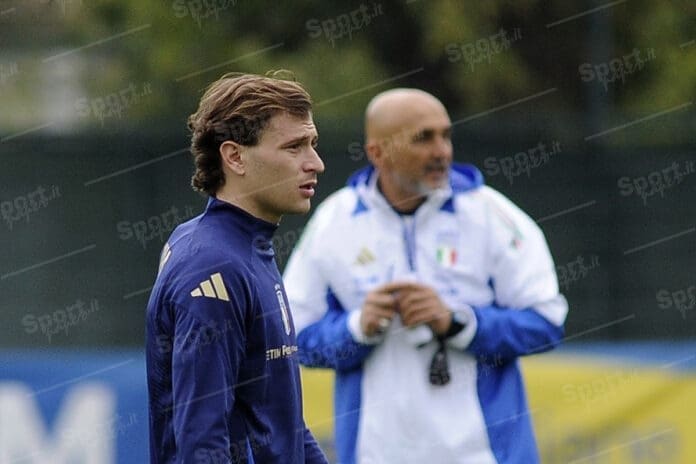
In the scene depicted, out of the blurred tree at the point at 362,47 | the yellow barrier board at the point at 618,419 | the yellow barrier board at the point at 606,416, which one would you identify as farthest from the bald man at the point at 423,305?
the blurred tree at the point at 362,47

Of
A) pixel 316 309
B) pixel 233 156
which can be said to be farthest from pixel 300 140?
pixel 316 309

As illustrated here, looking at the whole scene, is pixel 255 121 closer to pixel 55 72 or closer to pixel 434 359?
pixel 434 359

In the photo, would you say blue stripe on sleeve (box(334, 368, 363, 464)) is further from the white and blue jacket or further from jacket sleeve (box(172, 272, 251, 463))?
jacket sleeve (box(172, 272, 251, 463))

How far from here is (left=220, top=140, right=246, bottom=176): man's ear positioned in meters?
3.82

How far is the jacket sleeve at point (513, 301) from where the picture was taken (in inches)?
211

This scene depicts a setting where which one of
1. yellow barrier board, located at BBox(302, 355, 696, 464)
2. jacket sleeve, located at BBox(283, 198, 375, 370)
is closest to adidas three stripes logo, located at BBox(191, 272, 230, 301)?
jacket sleeve, located at BBox(283, 198, 375, 370)

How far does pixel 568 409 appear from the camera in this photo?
7609mm

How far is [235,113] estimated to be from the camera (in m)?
3.80

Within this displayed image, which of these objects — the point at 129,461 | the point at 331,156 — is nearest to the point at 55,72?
the point at 331,156

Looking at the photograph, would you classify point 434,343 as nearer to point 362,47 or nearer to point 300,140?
point 300,140

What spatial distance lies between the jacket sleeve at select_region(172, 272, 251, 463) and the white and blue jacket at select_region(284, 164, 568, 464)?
1.85 metres

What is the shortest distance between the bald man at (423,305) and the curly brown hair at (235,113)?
152 cm

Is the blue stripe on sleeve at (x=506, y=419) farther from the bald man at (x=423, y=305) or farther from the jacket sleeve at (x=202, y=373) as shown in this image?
the jacket sleeve at (x=202, y=373)

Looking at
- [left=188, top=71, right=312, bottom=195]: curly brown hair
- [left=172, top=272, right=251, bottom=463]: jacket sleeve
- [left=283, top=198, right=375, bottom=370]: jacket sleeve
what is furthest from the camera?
[left=283, top=198, right=375, bottom=370]: jacket sleeve
